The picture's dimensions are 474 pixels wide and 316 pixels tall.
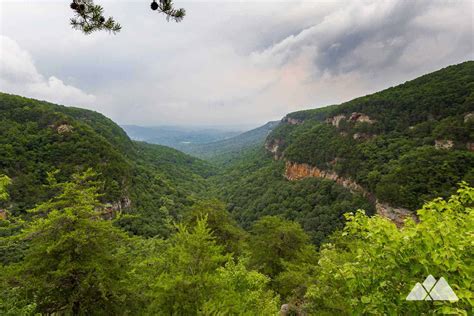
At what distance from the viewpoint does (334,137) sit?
8438cm

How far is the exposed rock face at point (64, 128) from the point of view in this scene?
55.7 metres

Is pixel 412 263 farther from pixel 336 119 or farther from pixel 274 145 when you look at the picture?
pixel 274 145

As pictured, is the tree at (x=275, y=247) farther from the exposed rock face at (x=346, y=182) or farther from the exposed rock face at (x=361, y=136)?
the exposed rock face at (x=361, y=136)

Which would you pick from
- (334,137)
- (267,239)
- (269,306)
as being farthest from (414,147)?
(269,306)

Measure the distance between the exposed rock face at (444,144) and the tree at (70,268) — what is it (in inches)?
2351

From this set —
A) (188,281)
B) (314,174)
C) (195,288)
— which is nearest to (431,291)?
(188,281)

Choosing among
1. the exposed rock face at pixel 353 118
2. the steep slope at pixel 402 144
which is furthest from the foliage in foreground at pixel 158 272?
the exposed rock face at pixel 353 118

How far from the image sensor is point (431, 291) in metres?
4.02

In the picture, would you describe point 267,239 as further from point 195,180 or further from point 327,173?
point 195,180

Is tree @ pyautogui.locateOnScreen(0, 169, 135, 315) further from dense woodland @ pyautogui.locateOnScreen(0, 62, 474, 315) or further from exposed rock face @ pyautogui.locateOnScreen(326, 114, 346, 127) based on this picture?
exposed rock face @ pyautogui.locateOnScreen(326, 114, 346, 127)

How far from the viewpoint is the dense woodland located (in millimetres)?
5031

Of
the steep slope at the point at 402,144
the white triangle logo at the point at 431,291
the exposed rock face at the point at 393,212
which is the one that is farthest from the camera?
the exposed rock face at the point at 393,212

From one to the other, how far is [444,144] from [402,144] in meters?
10.7

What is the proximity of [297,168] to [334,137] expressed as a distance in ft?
55.7
